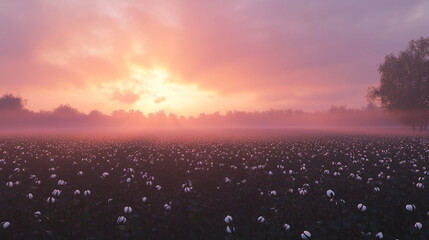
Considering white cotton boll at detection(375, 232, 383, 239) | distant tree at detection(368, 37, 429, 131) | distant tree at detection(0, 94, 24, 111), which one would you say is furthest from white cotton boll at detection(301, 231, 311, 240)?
distant tree at detection(0, 94, 24, 111)

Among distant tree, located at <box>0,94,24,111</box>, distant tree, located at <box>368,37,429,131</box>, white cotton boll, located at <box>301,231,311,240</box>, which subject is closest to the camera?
white cotton boll, located at <box>301,231,311,240</box>

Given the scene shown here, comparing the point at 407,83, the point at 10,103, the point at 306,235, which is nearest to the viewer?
the point at 306,235

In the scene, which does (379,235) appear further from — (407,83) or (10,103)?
(10,103)

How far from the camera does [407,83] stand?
4459cm

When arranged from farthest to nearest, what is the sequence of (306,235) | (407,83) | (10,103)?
(10,103) < (407,83) < (306,235)

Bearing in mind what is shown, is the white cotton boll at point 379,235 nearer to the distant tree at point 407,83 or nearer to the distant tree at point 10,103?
the distant tree at point 407,83

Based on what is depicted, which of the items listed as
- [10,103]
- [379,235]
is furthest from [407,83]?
[10,103]

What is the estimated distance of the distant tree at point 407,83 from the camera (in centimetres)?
4305

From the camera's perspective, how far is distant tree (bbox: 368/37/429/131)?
43053mm

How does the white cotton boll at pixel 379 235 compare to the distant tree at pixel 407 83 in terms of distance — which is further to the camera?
the distant tree at pixel 407 83

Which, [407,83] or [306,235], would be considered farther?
[407,83]

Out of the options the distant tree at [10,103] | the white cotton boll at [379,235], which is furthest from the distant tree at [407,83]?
the distant tree at [10,103]

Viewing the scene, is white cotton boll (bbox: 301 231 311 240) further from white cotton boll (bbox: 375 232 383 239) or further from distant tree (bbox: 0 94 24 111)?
distant tree (bbox: 0 94 24 111)

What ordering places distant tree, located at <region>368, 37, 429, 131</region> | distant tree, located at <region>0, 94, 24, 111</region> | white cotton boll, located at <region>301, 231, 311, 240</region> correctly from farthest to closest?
distant tree, located at <region>0, 94, 24, 111</region> < distant tree, located at <region>368, 37, 429, 131</region> < white cotton boll, located at <region>301, 231, 311, 240</region>
